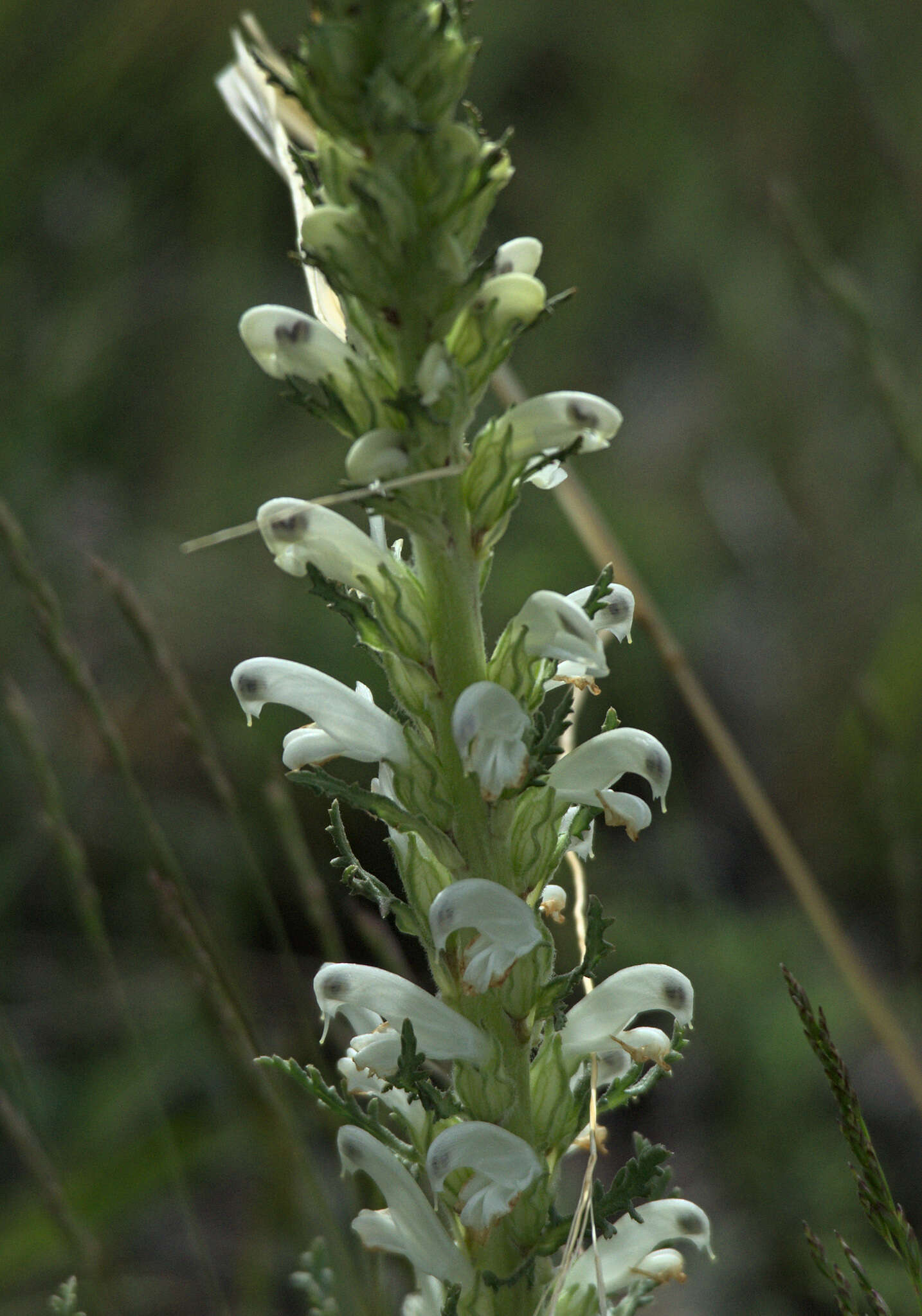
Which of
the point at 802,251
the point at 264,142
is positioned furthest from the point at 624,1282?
the point at 802,251

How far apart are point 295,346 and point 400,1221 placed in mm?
1097

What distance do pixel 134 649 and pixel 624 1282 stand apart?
12.8 ft

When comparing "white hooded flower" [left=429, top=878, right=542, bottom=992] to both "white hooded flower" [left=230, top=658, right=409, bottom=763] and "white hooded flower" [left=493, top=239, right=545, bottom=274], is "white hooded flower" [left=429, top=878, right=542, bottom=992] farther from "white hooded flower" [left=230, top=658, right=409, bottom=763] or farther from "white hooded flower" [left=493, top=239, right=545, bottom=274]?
"white hooded flower" [left=493, top=239, right=545, bottom=274]

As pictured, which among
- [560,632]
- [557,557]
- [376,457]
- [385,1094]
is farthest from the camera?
[557,557]

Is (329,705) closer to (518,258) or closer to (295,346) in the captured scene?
(295,346)

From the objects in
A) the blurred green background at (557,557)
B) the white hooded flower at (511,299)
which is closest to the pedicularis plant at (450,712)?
the white hooded flower at (511,299)

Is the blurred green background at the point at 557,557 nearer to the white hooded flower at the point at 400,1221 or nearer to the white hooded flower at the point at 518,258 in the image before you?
the white hooded flower at the point at 400,1221

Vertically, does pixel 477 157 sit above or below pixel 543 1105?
above

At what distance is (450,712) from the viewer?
4.84 ft

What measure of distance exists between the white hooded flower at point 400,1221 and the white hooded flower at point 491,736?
0.53 metres

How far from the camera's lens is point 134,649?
5098mm

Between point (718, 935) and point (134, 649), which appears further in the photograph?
point (134, 649)

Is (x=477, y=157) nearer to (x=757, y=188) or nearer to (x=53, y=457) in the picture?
(x=53, y=457)

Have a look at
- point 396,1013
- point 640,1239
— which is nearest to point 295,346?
point 396,1013
